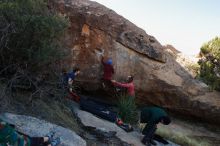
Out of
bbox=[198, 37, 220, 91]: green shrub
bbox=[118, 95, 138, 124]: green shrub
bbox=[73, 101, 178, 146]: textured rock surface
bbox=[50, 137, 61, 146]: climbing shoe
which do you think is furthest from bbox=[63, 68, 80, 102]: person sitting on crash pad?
bbox=[198, 37, 220, 91]: green shrub

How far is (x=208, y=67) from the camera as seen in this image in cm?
2308

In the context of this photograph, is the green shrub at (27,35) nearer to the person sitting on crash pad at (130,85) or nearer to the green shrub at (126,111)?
the green shrub at (126,111)

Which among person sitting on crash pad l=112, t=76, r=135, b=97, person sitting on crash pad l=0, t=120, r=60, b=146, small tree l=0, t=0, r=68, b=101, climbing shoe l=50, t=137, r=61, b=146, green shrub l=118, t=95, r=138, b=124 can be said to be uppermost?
small tree l=0, t=0, r=68, b=101

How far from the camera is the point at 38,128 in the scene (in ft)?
35.1

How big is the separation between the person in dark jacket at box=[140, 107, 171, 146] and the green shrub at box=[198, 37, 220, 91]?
7499 millimetres

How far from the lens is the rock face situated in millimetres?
17922

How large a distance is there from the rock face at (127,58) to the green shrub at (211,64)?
3.82ft

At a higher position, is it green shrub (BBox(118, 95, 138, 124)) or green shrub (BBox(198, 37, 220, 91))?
green shrub (BBox(198, 37, 220, 91))

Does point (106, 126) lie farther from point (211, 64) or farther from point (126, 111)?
point (211, 64)

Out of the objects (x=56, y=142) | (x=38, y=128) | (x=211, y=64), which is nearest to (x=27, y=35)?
(x=38, y=128)

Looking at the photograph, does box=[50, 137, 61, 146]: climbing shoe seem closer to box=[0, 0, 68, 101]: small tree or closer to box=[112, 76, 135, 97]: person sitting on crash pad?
box=[0, 0, 68, 101]: small tree

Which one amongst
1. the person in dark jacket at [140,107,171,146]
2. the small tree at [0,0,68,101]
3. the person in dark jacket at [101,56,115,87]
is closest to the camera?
the small tree at [0,0,68,101]

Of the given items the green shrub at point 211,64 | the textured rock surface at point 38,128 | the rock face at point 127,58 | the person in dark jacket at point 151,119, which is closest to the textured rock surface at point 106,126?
the person in dark jacket at point 151,119

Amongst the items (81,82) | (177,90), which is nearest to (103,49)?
(81,82)
